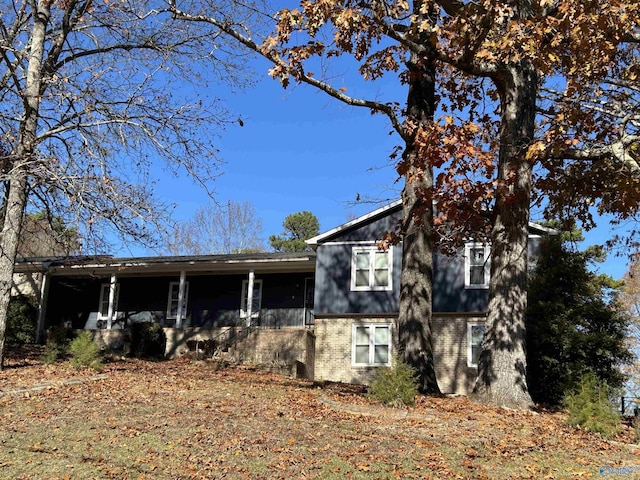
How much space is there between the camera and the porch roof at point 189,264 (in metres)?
24.3

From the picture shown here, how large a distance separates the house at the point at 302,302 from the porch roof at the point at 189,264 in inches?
1.7

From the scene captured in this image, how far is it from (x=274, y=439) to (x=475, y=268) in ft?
48.2

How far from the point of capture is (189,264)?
25.2 metres

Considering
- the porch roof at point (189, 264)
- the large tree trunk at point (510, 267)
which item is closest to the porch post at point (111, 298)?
the porch roof at point (189, 264)

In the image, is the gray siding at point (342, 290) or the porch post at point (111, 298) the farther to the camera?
the porch post at point (111, 298)

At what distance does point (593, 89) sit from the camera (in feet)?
47.4

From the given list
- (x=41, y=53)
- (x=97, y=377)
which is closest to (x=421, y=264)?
(x=97, y=377)

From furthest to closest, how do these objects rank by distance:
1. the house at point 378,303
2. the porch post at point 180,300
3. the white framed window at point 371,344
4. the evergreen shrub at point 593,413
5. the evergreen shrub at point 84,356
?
1. the porch post at point 180,300
2. the white framed window at point 371,344
3. the house at point 378,303
4. the evergreen shrub at point 84,356
5. the evergreen shrub at point 593,413

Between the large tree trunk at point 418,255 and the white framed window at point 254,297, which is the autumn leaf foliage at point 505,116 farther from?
the white framed window at point 254,297

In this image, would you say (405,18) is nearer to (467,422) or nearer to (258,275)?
(467,422)

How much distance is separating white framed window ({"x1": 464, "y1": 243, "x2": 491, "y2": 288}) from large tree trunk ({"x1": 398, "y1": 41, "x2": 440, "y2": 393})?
7862 mm

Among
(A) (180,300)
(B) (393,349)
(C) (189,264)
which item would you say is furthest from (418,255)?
(A) (180,300)

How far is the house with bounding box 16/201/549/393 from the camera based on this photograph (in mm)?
21812

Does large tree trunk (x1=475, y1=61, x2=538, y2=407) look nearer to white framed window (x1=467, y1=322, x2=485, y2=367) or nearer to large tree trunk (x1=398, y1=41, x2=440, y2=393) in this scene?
large tree trunk (x1=398, y1=41, x2=440, y2=393)
